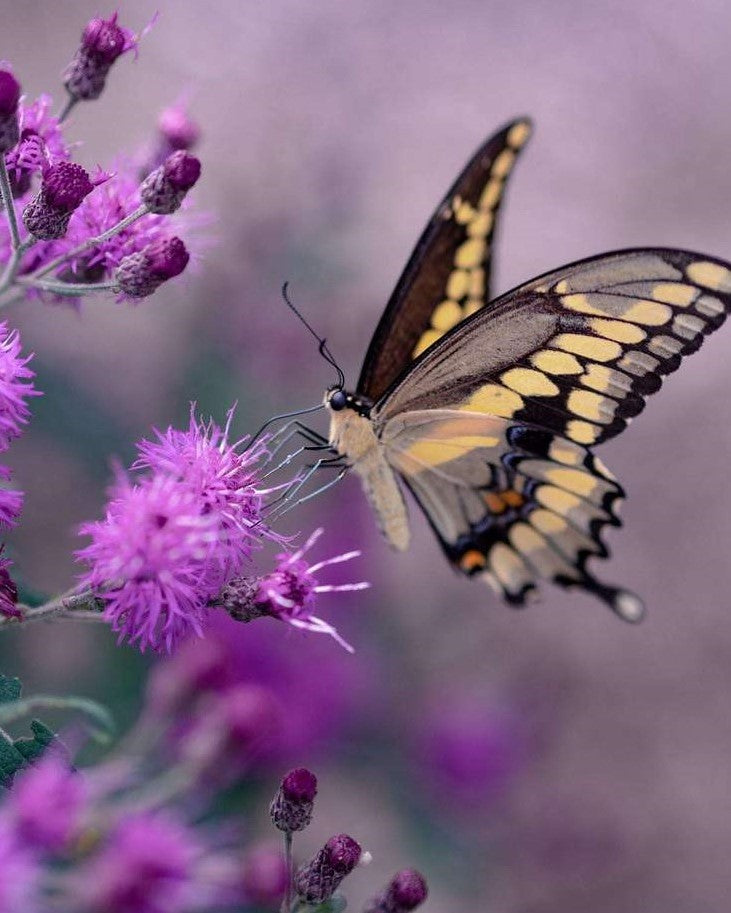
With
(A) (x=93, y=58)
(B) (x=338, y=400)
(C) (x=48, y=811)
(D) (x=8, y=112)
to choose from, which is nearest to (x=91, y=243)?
(D) (x=8, y=112)

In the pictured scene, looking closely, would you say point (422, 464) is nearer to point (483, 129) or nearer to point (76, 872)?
point (76, 872)

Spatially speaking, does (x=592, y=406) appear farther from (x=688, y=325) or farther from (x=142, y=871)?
(x=142, y=871)

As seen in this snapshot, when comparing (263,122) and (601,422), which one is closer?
(601,422)

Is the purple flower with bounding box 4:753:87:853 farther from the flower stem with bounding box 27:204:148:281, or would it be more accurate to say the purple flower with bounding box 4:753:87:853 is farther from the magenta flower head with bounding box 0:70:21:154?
the magenta flower head with bounding box 0:70:21:154

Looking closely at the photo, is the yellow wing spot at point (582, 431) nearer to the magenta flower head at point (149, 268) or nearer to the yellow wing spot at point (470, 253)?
the yellow wing spot at point (470, 253)

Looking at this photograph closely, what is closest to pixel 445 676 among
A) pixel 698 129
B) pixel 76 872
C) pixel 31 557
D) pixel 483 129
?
pixel 31 557

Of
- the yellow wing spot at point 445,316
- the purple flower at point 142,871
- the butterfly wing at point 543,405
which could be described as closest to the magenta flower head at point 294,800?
the purple flower at point 142,871

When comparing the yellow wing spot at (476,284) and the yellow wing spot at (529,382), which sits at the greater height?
the yellow wing spot at (476,284)
